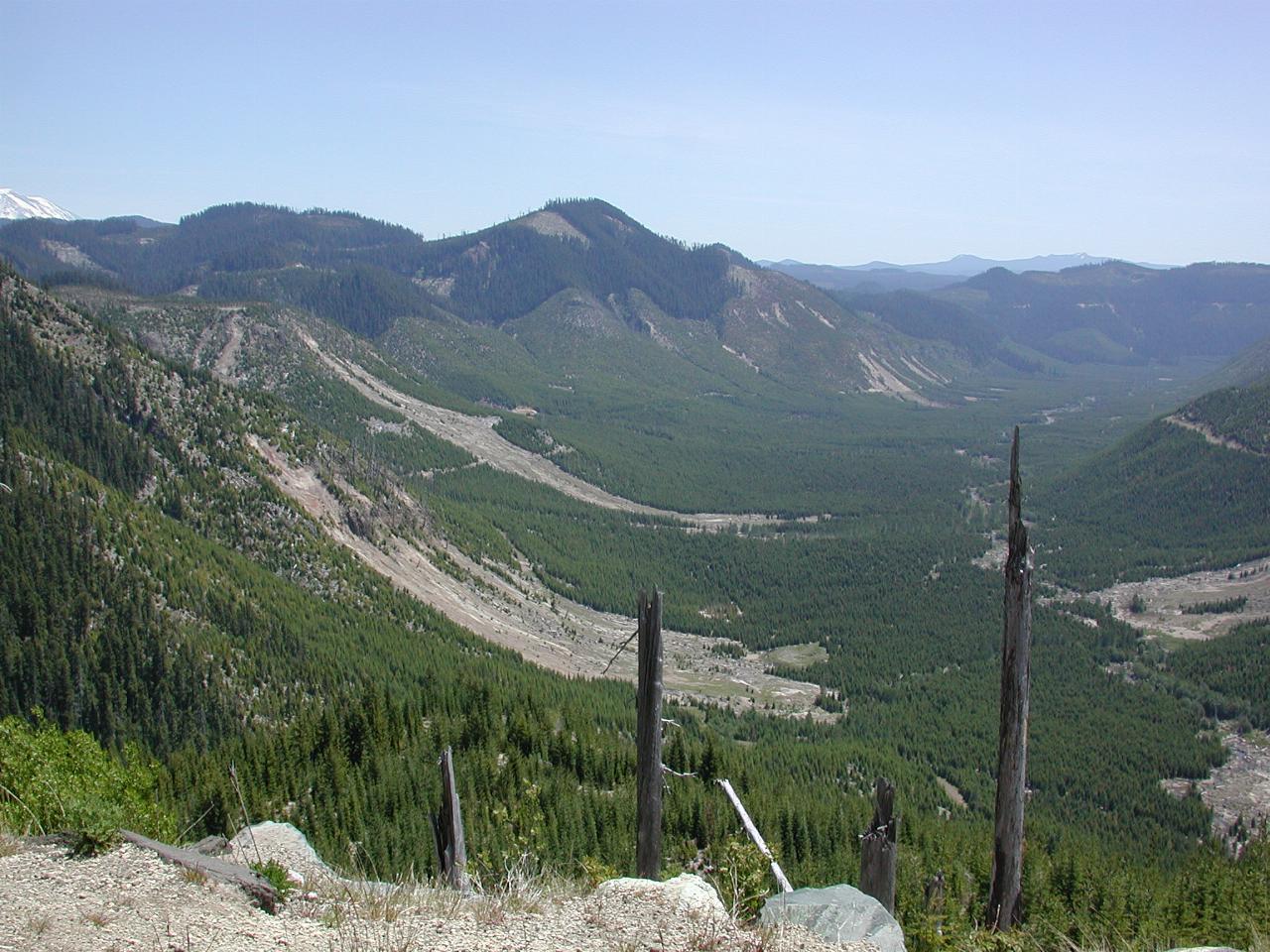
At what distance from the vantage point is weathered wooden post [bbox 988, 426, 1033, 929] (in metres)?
15.8

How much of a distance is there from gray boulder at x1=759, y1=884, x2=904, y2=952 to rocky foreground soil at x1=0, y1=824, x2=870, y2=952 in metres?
0.56

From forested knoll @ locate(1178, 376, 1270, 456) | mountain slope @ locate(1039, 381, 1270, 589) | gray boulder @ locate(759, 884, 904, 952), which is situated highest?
forested knoll @ locate(1178, 376, 1270, 456)

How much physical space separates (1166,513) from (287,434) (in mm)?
113115

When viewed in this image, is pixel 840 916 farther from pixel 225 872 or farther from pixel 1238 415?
pixel 1238 415

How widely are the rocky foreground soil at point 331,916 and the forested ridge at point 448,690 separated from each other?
3523 mm

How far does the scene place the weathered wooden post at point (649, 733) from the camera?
16.5 meters

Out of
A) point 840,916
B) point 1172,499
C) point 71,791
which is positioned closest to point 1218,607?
point 1172,499

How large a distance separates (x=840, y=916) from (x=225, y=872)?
8.54 metres

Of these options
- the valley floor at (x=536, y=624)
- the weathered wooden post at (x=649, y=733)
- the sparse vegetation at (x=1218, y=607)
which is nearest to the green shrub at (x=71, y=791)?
the weathered wooden post at (x=649, y=733)

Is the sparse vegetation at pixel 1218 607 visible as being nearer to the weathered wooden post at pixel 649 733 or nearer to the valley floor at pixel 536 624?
the valley floor at pixel 536 624

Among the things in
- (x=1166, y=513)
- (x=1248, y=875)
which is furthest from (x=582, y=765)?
(x=1166, y=513)

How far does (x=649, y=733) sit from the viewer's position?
17.2 meters

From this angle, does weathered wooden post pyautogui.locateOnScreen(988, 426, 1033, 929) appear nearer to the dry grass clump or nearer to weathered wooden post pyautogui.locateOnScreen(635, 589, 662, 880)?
weathered wooden post pyautogui.locateOnScreen(635, 589, 662, 880)

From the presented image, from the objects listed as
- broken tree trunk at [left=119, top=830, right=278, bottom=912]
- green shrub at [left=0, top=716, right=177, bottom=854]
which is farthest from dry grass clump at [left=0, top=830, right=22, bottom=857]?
broken tree trunk at [left=119, top=830, right=278, bottom=912]
